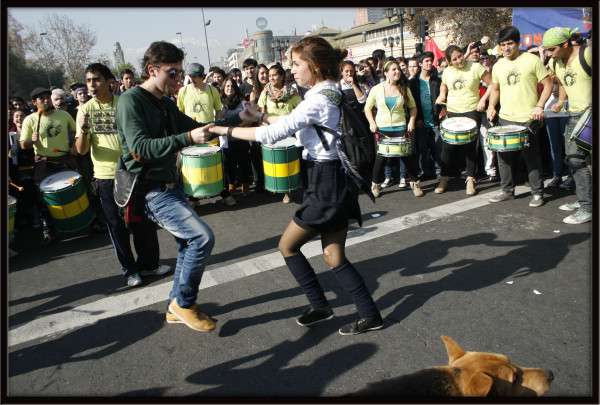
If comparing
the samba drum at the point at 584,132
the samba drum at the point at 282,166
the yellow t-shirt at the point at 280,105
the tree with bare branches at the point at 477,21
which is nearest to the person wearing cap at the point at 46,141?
the samba drum at the point at 282,166

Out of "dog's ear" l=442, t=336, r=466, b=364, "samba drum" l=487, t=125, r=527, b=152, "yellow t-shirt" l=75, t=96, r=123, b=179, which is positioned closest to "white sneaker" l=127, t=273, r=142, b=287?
"yellow t-shirt" l=75, t=96, r=123, b=179

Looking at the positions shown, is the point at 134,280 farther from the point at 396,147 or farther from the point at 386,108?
the point at 386,108

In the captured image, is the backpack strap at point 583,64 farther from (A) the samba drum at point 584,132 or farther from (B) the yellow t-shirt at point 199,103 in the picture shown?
(B) the yellow t-shirt at point 199,103

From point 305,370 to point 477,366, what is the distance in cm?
120

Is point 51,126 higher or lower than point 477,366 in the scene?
higher

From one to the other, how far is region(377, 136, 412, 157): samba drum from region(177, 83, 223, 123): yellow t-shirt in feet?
8.86

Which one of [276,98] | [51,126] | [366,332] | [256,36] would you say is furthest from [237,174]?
[256,36]

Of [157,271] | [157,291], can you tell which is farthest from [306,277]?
[157,271]

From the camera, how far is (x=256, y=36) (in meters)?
121

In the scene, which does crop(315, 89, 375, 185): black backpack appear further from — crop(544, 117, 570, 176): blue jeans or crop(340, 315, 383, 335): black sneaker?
crop(544, 117, 570, 176): blue jeans

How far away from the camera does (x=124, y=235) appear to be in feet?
15.0

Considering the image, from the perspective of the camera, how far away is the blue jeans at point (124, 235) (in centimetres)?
453

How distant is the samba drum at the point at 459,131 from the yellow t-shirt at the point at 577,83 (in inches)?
51.8

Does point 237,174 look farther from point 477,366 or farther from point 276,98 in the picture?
point 477,366
